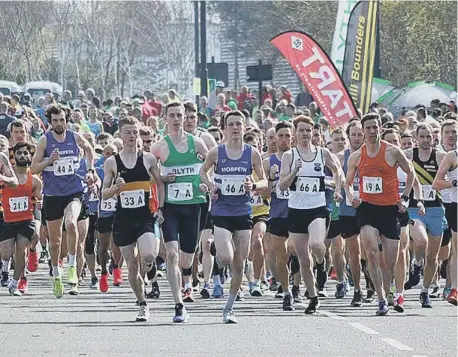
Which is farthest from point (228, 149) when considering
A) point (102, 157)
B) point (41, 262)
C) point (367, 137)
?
point (41, 262)

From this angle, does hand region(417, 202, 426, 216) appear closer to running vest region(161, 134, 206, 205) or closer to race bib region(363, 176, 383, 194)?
race bib region(363, 176, 383, 194)

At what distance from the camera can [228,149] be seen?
14.5 m

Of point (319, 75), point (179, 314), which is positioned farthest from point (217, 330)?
point (319, 75)

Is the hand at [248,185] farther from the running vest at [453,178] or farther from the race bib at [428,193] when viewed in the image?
the race bib at [428,193]

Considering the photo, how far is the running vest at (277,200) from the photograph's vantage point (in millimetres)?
16562

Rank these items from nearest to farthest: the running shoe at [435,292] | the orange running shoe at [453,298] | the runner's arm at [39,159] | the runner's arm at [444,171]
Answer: the runner's arm at [444,171]
the orange running shoe at [453,298]
the runner's arm at [39,159]
the running shoe at [435,292]

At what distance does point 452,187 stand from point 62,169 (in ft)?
14.2

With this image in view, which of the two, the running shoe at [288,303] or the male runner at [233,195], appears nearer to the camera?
the male runner at [233,195]

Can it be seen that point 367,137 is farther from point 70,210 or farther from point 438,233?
point 70,210

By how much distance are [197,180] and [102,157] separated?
537 centimetres

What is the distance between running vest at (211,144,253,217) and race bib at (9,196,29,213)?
154 inches

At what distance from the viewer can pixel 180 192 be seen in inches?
578

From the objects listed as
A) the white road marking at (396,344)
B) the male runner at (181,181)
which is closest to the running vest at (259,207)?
the male runner at (181,181)

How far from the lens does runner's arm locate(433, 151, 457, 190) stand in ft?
52.7
